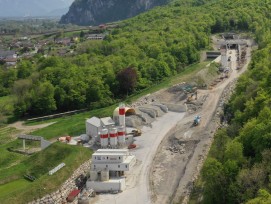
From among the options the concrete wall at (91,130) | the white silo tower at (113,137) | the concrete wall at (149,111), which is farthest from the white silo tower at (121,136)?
the concrete wall at (149,111)

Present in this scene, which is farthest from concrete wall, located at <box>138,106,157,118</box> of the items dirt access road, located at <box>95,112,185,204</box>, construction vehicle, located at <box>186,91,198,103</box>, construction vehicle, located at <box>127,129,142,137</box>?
construction vehicle, located at <box>186,91,198,103</box>

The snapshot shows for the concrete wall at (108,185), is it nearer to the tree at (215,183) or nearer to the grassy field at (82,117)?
the tree at (215,183)

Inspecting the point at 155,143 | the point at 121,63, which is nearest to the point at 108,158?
the point at 155,143

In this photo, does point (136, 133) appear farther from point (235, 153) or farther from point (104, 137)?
point (235, 153)

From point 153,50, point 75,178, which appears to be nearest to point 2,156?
point 75,178

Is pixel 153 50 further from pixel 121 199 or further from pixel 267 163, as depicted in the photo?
pixel 267 163

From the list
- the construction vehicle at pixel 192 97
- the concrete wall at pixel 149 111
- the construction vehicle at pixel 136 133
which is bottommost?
the construction vehicle at pixel 136 133
